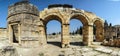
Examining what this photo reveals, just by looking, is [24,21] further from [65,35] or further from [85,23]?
[85,23]

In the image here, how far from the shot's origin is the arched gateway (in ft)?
43.9

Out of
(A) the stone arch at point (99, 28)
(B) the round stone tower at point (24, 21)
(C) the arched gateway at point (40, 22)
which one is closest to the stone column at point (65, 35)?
(C) the arched gateway at point (40, 22)

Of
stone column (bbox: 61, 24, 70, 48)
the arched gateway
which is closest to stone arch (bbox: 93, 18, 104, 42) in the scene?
the arched gateway

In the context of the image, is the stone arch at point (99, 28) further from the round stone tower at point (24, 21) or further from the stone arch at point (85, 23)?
the round stone tower at point (24, 21)

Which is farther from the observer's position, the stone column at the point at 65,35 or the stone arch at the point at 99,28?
the stone arch at the point at 99,28

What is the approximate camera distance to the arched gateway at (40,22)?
1338 cm

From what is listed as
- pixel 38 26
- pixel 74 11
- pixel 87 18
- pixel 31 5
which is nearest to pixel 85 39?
pixel 87 18

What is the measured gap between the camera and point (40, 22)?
52.9ft

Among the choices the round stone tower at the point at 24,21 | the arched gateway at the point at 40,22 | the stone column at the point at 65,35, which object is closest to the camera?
the round stone tower at the point at 24,21

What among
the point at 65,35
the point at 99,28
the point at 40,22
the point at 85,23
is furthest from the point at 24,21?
the point at 99,28

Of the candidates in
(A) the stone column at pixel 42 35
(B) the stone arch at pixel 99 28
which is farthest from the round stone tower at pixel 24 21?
(B) the stone arch at pixel 99 28

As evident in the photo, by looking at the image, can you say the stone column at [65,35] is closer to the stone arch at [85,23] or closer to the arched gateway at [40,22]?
the arched gateway at [40,22]

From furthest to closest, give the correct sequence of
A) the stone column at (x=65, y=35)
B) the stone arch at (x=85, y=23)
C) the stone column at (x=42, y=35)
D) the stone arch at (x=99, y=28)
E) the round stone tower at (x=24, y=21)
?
the stone arch at (x=99, y=28), the stone arch at (x=85, y=23), the stone column at (x=42, y=35), the stone column at (x=65, y=35), the round stone tower at (x=24, y=21)

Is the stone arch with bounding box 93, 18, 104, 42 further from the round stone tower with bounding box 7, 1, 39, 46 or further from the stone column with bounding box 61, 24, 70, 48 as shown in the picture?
the round stone tower with bounding box 7, 1, 39, 46
